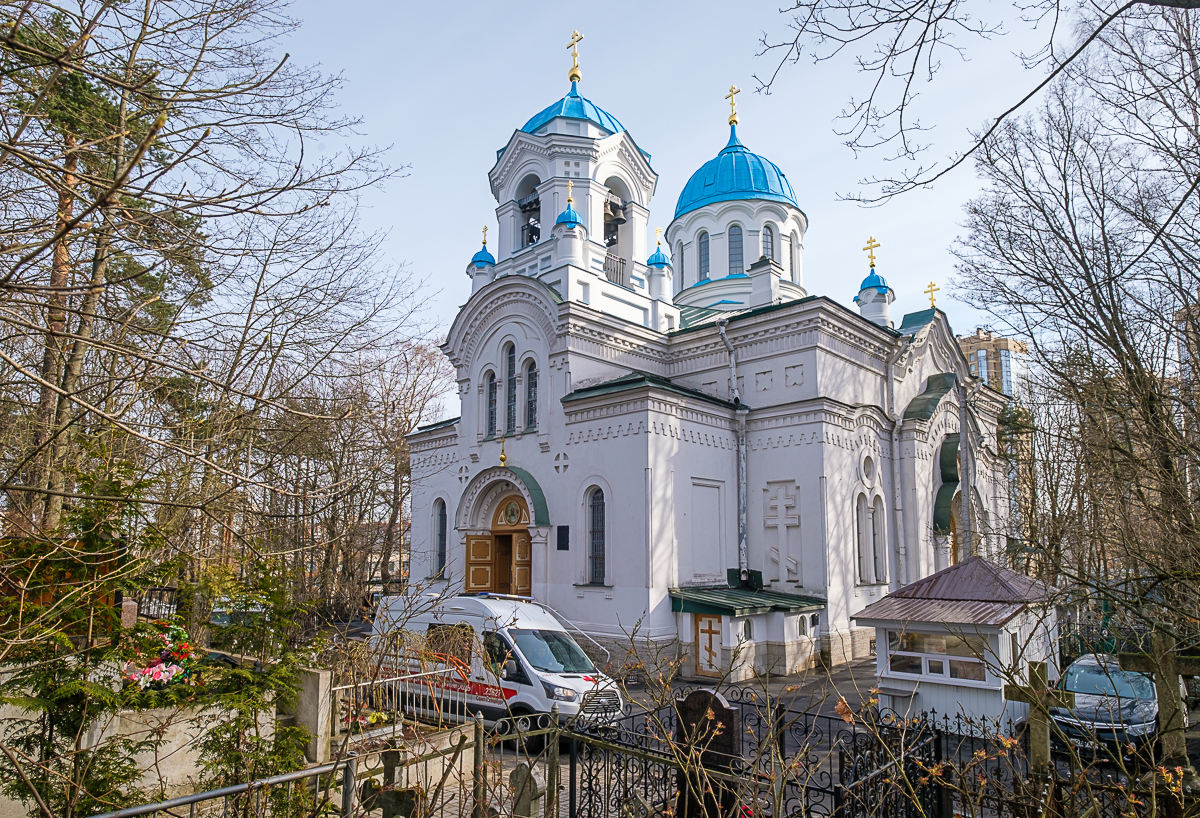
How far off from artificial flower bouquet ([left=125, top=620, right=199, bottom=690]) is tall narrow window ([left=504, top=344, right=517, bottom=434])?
12105mm

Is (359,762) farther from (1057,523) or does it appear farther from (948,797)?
(1057,523)

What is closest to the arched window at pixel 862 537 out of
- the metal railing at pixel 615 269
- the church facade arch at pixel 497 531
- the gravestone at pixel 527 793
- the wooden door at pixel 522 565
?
the church facade arch at pixel 497 531

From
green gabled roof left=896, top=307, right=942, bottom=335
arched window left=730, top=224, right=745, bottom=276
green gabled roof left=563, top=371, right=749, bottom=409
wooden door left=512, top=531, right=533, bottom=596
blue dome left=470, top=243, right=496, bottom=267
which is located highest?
arched window left=730, top=224, right=745, bottom=276

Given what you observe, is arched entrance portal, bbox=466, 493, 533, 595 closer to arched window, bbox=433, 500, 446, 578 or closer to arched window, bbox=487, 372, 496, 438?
arched window, bbox=487, 372, 496, 438

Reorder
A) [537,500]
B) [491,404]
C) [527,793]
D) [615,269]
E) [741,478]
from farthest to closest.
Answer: [615,269], [491,404], [741,478], [537,500], [527,793]

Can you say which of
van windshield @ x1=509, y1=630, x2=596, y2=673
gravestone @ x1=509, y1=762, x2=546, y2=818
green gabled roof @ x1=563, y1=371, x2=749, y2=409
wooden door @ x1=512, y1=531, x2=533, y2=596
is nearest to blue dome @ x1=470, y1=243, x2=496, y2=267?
green gabled roof @ x1=563, y1=371, x2=749, y2=409

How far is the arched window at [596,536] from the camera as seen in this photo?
54.7 ft

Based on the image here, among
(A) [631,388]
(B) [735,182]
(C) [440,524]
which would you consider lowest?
(C) [440,524]

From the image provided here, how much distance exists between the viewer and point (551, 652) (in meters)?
10.8

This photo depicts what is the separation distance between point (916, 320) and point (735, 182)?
6.98 metres

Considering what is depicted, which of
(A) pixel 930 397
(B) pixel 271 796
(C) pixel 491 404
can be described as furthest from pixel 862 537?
(B) pixel 271 796

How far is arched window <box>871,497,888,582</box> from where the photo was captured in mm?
18750

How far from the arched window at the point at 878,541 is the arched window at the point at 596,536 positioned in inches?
261

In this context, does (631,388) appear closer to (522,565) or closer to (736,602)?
(736,602)
